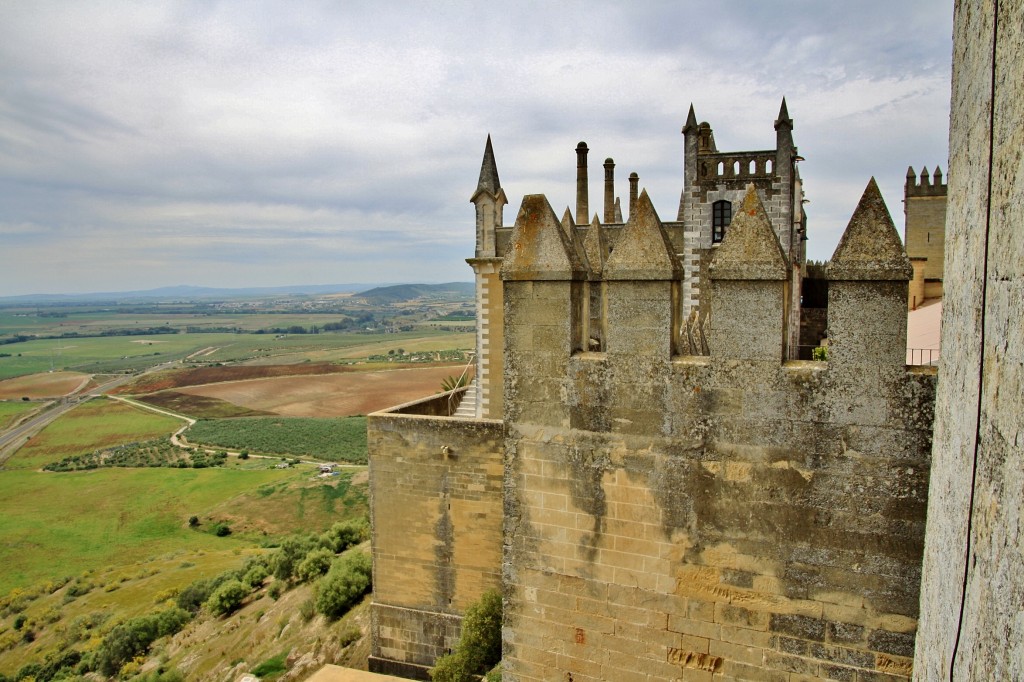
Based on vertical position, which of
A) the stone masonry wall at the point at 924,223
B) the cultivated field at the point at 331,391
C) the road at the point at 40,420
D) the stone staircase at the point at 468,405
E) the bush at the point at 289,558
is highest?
the stone masonry wall at the point at 924,223

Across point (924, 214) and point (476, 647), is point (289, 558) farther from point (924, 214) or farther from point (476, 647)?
point (924, 214)

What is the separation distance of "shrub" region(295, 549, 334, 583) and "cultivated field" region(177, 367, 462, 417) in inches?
2080

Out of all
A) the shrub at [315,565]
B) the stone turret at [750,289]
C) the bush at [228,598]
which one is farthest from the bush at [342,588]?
the stone turret at [750,289]

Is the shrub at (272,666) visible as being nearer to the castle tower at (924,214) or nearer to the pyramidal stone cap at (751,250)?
the pyramidal stone cap at (751,250)

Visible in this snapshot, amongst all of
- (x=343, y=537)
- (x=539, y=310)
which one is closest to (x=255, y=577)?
(x=343, y=537)

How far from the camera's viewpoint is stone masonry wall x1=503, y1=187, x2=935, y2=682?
4.00m

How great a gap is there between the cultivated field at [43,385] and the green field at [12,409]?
13.0ft

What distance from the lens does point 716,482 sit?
4.47 metres

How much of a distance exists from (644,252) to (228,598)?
76.7 ft

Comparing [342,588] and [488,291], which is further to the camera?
[488,291]

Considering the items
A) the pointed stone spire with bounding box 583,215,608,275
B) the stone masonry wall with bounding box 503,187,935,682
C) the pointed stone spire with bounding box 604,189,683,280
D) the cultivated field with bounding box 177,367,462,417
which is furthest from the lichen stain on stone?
the cultivated field with bounding box 177,367,462,417

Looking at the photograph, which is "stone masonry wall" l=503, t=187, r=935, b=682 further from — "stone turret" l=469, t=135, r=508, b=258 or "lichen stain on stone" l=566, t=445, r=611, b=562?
"stone turret" l=469, t=135, r=508, b=258

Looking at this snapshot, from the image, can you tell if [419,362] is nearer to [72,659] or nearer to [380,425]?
[72,659]

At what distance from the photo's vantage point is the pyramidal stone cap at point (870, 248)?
12.8 feet
